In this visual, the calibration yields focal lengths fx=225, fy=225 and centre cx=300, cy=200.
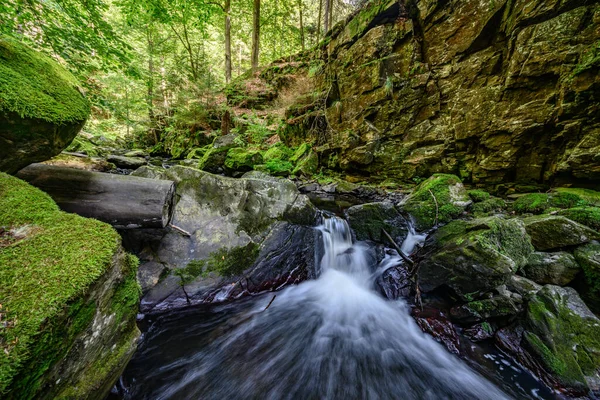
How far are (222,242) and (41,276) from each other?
2236 mm

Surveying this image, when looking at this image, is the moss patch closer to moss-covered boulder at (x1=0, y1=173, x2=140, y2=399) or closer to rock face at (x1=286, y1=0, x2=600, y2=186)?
moss-covered boulder at (x1=0, y1=173, x2=140, y2=399)

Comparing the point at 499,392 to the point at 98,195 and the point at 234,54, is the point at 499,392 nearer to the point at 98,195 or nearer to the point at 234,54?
the point at 98,195

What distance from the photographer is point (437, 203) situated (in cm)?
539

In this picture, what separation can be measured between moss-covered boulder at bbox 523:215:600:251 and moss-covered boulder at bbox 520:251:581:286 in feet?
0.55

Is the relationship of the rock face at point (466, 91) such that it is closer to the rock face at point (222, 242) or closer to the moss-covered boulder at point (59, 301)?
the rock face at point (222, 242)

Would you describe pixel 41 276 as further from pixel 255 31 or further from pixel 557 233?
pixel 255 31

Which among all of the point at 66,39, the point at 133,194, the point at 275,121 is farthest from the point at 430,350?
the point at 275,121

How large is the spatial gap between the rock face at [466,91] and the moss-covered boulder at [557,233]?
12.2 feet

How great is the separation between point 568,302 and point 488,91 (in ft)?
22.5

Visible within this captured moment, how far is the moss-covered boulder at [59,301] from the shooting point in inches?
42.9

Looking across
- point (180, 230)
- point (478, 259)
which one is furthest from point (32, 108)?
point (478, 259)

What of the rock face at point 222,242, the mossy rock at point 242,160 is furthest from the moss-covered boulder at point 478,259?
the mossy rock at point 242,160

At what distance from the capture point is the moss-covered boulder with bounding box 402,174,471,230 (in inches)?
205

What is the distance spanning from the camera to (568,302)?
260 cm
